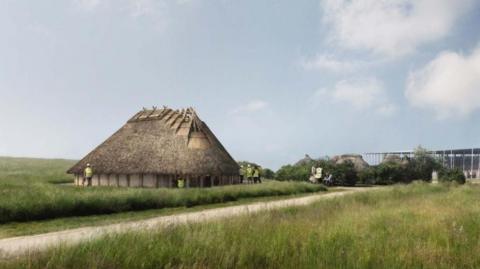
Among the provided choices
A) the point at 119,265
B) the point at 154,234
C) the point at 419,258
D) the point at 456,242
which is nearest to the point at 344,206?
the point at 456,242

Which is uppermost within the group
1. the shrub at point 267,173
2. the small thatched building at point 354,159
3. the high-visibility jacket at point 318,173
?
the small thatched building at point 354,159

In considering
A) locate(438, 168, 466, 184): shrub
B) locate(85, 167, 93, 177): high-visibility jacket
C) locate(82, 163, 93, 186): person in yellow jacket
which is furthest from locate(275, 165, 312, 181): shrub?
locate(85, 167, 93, 177): high-visibility jacket

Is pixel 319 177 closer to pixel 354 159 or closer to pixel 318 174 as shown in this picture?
pixel 318 174

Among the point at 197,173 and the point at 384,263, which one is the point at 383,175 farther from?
the point at 384,263

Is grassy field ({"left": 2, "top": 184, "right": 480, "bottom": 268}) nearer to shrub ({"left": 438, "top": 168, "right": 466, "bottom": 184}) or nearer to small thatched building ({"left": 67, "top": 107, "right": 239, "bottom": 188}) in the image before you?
small thatched building ({"left": 67, "top": 107, "right": 239, "bottom": 188})

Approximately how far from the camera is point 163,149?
113ft

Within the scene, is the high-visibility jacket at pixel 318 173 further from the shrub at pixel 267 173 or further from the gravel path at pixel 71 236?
the gravel path at pixel 71 236

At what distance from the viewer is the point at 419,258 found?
763 cm

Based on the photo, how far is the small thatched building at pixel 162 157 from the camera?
3291cm

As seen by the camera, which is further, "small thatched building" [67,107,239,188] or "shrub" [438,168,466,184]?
"shrub" [438,168,466,184]

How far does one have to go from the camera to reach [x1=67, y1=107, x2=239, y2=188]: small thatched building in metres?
32.9

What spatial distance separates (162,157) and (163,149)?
3.10 feet

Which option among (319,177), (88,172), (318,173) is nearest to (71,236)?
(88,172)

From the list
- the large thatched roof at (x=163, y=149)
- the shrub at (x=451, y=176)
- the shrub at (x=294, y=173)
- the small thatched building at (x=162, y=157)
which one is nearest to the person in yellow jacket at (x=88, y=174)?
the small thatched building at (x=162, y=157)
